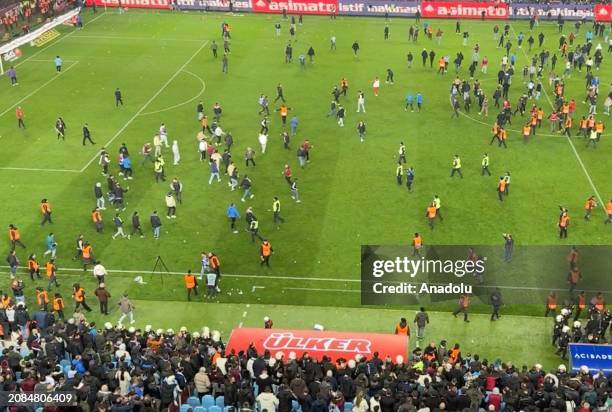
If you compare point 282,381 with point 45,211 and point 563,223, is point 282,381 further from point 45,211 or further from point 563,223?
point 45,211

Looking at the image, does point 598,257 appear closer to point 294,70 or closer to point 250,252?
point 250,252

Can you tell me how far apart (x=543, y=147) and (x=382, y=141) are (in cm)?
915

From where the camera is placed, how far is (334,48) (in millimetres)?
63906

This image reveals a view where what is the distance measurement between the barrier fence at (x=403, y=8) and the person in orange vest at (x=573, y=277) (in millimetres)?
44880

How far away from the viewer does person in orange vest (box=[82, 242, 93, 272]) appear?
32344 millimetres

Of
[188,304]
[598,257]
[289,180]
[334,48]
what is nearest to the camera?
[188,304]

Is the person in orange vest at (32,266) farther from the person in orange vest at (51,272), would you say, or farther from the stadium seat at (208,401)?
the stadium seat at (208,401)

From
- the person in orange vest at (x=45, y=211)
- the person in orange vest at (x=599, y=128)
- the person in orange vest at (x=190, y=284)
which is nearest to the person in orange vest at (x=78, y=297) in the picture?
the person in orange vest at (x=190, y=284)

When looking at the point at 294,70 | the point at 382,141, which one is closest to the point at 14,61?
the point at 294,70

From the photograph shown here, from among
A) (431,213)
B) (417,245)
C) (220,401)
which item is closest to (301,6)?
(431,213)

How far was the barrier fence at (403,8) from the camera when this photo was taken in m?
70.2

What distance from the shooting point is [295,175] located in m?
40.6

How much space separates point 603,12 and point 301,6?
27798 millimetres

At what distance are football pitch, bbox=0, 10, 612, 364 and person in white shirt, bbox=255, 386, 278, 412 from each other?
27.6ft
